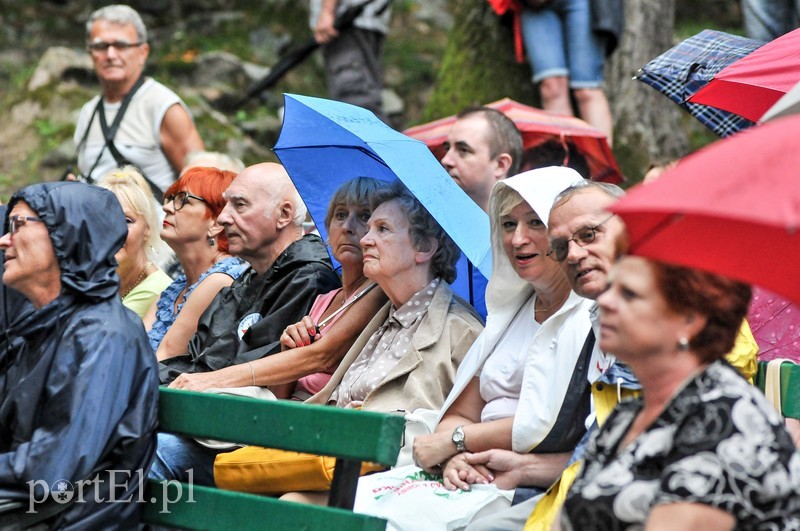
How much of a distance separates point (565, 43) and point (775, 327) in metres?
3.18

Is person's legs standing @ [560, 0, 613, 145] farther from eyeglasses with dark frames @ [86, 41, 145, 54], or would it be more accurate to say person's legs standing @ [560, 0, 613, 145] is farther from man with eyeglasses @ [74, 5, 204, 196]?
eyeglasses with dark frames @ [86, 41, 145, 54]

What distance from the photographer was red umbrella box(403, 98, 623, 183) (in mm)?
6477

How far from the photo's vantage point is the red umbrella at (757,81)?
4.36m

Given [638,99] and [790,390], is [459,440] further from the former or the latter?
[638,99]

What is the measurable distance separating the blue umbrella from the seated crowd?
12cm

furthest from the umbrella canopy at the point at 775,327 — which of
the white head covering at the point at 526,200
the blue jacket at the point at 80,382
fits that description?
the blue jacket at the point at 80,382

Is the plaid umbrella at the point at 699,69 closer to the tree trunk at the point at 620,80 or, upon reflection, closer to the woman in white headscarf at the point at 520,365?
the woman in white headscarf at the point at 520,365

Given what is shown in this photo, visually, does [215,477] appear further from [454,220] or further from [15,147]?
[15,147]

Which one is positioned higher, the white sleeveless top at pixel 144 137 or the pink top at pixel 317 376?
the white sleeveless top at pixel 144 137

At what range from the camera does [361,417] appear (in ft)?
10.2

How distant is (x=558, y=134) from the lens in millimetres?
6484

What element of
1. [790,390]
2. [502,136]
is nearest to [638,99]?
[502,136]

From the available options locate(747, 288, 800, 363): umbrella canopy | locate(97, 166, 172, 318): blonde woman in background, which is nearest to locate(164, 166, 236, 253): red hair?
locate(97, 166, 172, 318): blonde woman in background

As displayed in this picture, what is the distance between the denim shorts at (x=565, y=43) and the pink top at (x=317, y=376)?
2.87 metres
